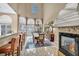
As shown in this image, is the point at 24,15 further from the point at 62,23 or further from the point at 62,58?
the point at 62,58

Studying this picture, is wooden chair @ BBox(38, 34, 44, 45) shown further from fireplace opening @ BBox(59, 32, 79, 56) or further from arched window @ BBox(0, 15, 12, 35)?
arched window @ BBox(0, 15, 12, 35)

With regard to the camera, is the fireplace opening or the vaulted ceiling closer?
the fireplace opening

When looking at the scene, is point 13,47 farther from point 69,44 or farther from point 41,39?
point 69,44

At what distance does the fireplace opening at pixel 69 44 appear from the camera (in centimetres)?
268

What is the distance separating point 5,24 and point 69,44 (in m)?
1.38

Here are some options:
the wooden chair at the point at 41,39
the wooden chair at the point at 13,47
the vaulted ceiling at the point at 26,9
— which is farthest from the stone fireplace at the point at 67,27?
the wooden chair at the point at 13,47

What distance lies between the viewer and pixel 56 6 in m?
2.80

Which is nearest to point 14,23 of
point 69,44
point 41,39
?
point 41,39

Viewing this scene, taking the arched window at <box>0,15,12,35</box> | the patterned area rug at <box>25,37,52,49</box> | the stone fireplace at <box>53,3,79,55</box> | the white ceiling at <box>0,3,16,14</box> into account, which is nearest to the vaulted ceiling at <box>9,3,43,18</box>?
the white ceiling at <box>0,3,16,14</box>

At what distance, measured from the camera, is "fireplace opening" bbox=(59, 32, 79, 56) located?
268 cm

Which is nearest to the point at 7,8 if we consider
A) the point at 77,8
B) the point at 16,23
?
the point at 16,23

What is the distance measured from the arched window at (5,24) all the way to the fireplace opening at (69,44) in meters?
1.11

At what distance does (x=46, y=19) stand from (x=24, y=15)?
46cm

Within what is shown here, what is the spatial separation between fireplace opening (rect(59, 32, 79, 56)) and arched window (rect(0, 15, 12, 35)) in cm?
111
